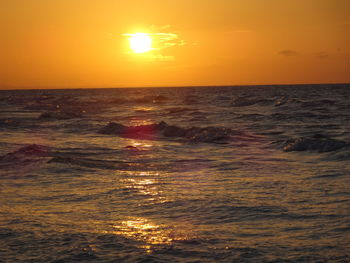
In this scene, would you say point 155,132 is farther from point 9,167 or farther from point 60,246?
point 60,246

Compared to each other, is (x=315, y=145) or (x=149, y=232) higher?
(x=315, y=145)

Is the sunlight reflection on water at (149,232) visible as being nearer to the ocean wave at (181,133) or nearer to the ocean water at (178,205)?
the ocean water at (178,205)

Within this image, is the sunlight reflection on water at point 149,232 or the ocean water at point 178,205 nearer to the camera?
the ocean water at point 178,205

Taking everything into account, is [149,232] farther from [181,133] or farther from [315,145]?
[181,133]

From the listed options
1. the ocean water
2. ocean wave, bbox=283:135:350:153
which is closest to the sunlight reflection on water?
the ocean water

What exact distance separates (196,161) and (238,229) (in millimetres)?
7604

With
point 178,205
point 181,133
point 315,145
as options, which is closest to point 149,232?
point 178,205

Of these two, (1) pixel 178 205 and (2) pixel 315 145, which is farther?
(2) pixel 315 145

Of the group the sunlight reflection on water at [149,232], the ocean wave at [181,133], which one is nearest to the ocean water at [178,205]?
the sunlight reflection on water at [149,232]

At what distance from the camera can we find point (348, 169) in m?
12.1

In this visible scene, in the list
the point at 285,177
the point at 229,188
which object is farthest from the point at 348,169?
the point at 229,188

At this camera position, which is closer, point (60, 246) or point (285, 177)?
point (60, 246)

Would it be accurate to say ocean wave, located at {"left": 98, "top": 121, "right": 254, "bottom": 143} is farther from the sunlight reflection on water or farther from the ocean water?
the sunlight reflection on water

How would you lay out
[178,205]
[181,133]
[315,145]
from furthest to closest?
[181,133], [315,145], [178,205]
